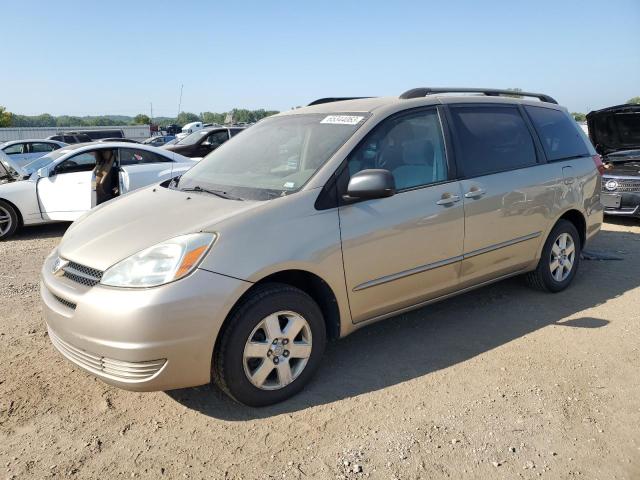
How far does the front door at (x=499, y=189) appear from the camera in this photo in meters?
3.91

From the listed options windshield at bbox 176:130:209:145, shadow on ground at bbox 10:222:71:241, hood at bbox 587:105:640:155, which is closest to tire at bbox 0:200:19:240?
shadow on ground at bbox 10:222:71:241

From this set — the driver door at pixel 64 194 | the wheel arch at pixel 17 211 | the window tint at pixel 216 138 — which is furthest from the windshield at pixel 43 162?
the window tint at pixel 216 138

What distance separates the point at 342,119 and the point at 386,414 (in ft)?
6.46

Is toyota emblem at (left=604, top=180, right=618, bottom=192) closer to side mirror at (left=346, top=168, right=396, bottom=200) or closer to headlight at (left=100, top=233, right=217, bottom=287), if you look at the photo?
side mirror at (left=346, top=168, right=396, bottom=200)

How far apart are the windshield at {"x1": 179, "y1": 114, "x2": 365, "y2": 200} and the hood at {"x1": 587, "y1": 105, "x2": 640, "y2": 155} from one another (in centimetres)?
591

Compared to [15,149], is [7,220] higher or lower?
lower

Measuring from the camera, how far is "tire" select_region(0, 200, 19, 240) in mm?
7895

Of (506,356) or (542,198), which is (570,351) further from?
(542,198)

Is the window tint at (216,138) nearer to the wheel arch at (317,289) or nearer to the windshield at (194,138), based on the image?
the windshield at (194,138)

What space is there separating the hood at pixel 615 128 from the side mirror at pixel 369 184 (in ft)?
20.1

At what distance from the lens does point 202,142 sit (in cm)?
1408

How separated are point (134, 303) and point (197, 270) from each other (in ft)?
1.13

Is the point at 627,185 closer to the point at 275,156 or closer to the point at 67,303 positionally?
the point at 275,156

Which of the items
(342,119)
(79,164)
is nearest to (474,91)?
(342,119)
